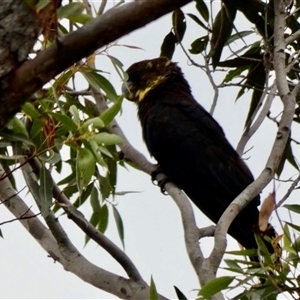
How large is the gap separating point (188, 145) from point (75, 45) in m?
2.65

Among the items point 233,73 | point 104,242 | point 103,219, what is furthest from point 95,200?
point 233,73

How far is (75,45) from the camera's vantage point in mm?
1026

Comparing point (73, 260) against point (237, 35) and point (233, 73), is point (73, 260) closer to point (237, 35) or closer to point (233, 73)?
point (233, 73)

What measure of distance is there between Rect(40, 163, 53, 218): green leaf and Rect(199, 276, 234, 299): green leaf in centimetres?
58

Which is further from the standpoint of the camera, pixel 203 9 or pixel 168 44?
pixel 168 44

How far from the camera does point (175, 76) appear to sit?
418 cm

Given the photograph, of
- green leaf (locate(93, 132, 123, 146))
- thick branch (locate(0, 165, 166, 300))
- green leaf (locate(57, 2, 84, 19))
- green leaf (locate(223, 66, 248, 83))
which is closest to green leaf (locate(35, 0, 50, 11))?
green leaf (locate(57, 2, 84, 19))

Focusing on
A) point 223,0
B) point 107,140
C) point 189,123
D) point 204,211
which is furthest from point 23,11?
point 189,123

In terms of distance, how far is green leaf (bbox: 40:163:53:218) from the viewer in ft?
7.06

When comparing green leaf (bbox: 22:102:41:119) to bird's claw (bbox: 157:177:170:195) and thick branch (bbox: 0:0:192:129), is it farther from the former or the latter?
bird's claw (bbox: 157:177:170:195)

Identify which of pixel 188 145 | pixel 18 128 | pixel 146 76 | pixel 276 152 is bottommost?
pixel 276 152

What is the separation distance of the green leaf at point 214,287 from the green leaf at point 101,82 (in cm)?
75

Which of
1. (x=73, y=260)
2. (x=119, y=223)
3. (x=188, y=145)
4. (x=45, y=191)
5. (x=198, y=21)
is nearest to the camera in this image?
(x=45, y=191)

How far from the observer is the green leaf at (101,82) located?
234 cm
